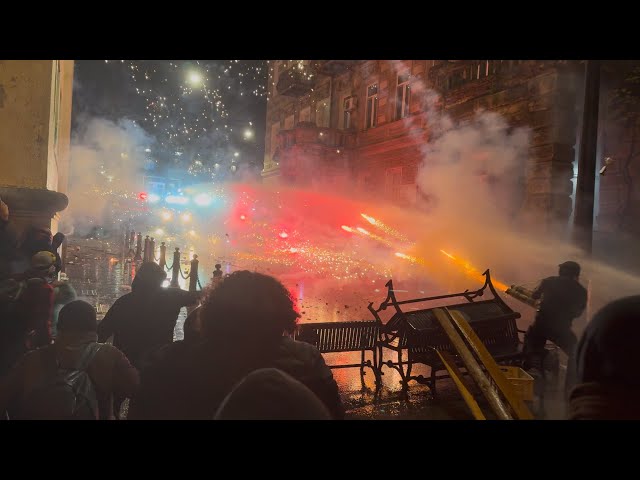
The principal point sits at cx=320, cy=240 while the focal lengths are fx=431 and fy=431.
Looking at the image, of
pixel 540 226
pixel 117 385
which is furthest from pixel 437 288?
pixel 117 385

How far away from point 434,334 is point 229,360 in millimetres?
3713

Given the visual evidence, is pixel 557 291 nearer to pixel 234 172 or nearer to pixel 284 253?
pixel 284 253

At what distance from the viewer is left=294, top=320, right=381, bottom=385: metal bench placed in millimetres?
5285

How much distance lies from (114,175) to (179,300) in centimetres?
2406

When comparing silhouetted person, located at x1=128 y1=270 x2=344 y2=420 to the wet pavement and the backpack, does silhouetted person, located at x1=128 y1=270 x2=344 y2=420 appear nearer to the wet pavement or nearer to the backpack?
the backpack

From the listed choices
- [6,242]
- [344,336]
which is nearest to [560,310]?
[344,336]

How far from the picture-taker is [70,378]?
2.33 metres

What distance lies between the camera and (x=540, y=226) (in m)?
10.3

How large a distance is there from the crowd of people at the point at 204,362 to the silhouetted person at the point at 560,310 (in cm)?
353

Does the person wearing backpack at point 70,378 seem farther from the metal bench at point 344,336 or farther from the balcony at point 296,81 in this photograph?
the balcony at point 296,81

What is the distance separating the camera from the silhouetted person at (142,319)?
Result: 132 inches

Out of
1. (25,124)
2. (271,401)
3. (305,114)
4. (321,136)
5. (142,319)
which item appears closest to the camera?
(271,401)

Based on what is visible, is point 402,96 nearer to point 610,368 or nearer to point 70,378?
point 70,378

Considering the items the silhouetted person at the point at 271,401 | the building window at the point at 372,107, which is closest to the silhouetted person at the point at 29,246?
the silhouetted person at the point at 271,401
